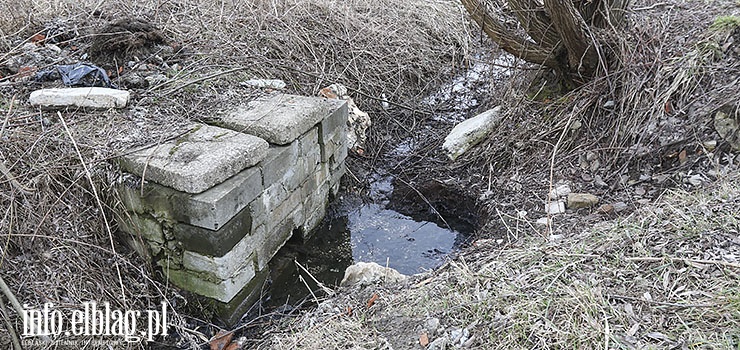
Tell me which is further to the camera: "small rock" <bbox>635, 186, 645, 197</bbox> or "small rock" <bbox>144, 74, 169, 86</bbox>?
"small rock" <bbox>144, 74, 169, 86</bbox>

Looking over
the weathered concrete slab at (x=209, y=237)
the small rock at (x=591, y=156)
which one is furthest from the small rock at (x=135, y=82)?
the small rock at (x=591, y=156)

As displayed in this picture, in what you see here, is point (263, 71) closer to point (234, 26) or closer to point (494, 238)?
point (234, 26)

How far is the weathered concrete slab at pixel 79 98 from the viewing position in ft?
11.3

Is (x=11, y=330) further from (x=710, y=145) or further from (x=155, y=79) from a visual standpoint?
(x=710, y=145)

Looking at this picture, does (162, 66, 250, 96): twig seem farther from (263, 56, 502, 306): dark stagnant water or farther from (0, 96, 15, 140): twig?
(263, 56, 502, 306): dark stagnant water

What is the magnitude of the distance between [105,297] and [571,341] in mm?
2304

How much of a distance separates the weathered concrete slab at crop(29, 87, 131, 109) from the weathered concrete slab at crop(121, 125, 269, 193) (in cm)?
61

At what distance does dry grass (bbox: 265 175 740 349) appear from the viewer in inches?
77.0

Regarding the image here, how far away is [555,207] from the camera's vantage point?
Result: 3494mm

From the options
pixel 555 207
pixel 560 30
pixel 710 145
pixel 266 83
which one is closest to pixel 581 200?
pixel 555 207

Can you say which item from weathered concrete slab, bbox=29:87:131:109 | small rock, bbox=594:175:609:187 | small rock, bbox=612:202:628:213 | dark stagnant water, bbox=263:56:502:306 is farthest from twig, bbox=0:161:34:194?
small rock, bbox=594:175:609:187

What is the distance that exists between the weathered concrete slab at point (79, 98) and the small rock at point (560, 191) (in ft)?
9.35

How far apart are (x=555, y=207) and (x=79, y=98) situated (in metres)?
3.08

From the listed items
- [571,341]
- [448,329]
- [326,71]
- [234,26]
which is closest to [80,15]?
[234,26]
